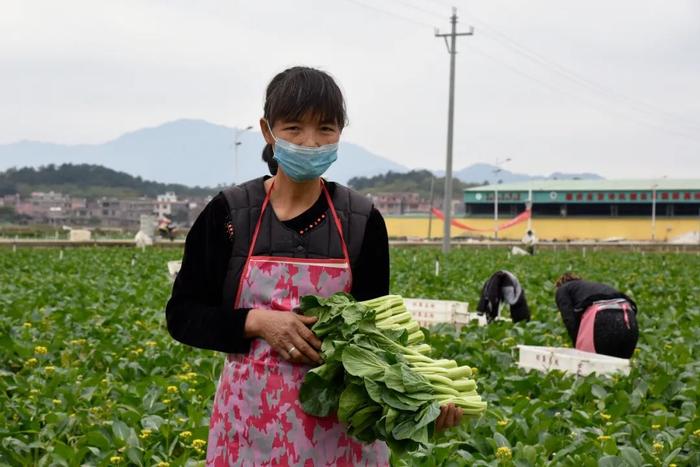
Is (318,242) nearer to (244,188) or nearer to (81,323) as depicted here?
(244,188)

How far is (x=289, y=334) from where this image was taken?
221 cm

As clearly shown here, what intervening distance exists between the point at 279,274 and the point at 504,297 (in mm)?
7966

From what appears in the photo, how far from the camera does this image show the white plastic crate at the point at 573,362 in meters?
6.39

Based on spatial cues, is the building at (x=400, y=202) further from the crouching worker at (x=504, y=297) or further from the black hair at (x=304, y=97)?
the black hair at (x=304, y=97)

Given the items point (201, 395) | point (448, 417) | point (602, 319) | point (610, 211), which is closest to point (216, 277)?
point (448, 417)

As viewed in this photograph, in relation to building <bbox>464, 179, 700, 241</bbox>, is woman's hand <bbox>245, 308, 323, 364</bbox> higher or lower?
lower

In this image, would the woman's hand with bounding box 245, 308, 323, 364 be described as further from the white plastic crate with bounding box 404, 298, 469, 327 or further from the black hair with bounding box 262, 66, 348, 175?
the white plastic crate with bounding box 404, 298, 469, 327

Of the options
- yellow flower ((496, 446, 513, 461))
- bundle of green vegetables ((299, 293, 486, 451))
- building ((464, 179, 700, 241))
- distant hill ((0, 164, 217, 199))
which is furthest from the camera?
distant hill ((0, 164, 217, 199))

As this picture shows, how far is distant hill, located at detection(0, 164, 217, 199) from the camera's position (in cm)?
11762

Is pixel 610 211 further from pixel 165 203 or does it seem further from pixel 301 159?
pixel 165 203

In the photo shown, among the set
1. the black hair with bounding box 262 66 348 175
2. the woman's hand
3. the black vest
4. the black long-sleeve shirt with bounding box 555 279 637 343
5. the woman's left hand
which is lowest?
the black long-sleeve shirt with bounding box 555 279 637 343

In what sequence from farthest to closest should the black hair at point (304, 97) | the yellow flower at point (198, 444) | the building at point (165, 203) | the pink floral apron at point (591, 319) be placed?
the building at point (165, 203)
the pink floral apron at point (591, 319)
the yellow flower at point (198, 444)
the black hair at point (304, 97)

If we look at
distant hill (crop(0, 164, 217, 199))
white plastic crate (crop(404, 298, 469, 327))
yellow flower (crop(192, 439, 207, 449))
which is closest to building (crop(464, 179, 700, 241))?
white plastic crate (crop(404, 298, 469, 327))

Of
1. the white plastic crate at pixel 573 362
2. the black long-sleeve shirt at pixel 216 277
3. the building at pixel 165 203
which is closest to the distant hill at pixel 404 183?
the building at pixel 165 203
